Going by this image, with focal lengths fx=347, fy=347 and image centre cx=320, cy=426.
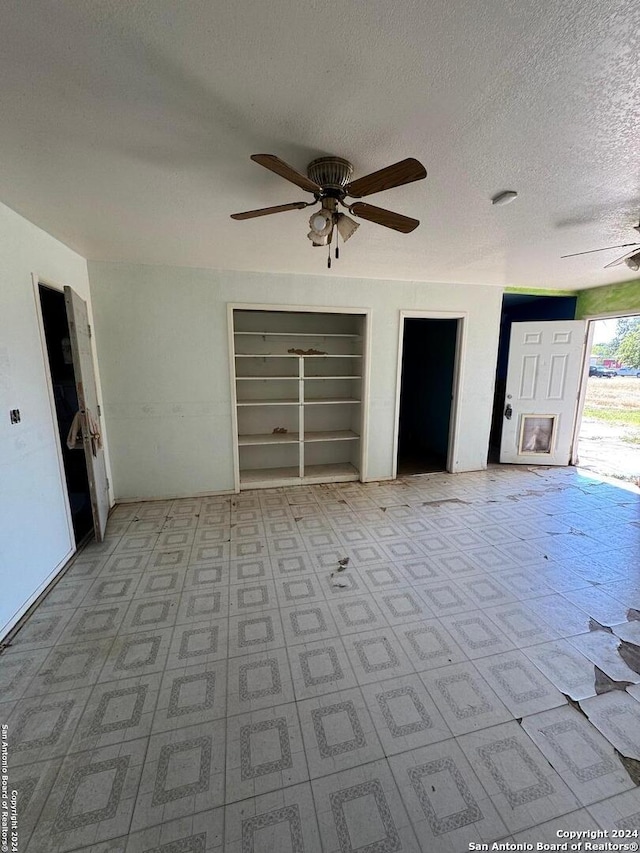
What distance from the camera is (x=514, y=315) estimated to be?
625 cm

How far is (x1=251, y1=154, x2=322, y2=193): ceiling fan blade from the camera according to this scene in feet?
4.17

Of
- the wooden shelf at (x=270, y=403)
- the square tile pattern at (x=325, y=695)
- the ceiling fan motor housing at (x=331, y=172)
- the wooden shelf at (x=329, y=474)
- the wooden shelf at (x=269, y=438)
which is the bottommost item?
the square tile pattern at (x=325, y=695)

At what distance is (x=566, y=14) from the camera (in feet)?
3.11

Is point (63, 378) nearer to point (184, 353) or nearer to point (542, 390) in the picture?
point (184, 353)

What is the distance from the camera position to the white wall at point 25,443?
6.43 ft

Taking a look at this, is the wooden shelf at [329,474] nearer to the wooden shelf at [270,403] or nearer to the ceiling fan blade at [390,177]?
the wooden shelf at [270,403]

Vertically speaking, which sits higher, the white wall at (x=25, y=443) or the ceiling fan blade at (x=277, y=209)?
the ceiling fan blade at (x=277, y=209)

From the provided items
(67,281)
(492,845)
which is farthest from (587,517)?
(67,281)

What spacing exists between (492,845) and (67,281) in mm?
4028

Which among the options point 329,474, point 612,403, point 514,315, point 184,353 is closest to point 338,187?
point 184,353

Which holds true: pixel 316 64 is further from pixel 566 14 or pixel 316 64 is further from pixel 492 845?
pixel 492 845

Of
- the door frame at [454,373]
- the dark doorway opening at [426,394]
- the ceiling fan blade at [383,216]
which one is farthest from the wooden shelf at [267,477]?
the ceiling fan blade at [383,216]

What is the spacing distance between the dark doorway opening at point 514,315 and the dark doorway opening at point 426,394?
91 centimetres

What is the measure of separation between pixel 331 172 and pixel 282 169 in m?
0.38
